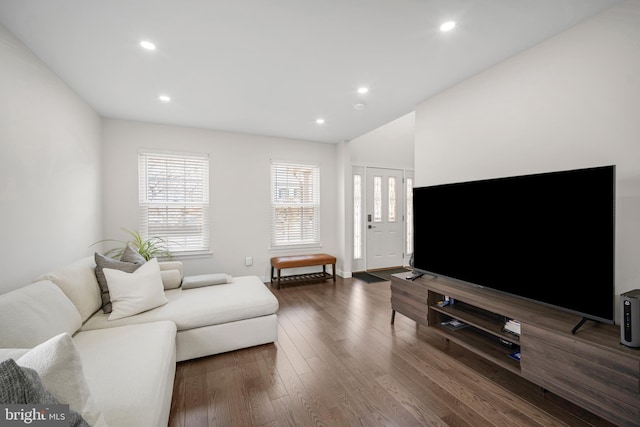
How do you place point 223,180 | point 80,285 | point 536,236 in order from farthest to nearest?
A: point 223,180 < point 80,285 < point 536,236

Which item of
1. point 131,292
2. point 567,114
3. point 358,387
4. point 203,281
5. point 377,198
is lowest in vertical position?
point 358,387

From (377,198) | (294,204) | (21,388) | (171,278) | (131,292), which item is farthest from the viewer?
(377,198)

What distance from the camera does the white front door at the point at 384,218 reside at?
5203 mm

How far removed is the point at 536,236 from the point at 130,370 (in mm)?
2599

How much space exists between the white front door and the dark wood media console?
2.90 m

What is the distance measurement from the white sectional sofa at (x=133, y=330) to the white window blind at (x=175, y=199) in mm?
1091

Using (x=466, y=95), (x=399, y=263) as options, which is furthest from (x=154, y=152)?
(x=399, y=263)

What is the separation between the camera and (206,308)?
7.29 ft

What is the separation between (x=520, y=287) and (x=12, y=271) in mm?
3665

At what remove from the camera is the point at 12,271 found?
1.88 metres

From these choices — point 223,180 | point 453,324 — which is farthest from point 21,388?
point 223,180

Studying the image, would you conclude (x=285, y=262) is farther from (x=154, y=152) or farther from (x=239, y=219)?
(x=154, y=152)

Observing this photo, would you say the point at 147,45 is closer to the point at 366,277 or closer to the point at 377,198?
the point at 377,198

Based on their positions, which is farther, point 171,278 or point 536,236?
point 171,278
